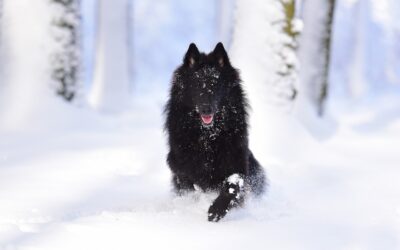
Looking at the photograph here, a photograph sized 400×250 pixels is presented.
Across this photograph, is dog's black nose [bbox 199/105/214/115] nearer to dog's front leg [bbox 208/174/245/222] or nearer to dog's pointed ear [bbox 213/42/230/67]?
dog's pointed ear [bbox 213/42/230/67]

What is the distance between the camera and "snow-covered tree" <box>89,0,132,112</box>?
1762cm

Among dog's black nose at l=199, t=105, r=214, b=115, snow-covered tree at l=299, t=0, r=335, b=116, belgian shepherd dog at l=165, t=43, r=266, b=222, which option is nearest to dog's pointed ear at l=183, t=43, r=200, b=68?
belgian shepherd dog at l=165, t=43, r=266, b=222

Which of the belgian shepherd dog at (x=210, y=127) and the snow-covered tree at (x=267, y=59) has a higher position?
the snow-covered tree at (x=267, y=59)

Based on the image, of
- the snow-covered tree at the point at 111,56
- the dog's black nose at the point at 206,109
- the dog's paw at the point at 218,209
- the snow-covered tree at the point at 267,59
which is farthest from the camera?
the snow-covered tree at the point at 111,56

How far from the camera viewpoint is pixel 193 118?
565 centimetres

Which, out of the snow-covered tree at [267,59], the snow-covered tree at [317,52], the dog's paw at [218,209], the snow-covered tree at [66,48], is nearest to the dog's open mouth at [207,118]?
the dog's paw at [218,209]

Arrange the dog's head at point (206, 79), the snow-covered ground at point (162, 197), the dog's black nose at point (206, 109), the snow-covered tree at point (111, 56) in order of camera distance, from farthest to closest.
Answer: the snow-covered tree at point (111, 56) < the dog's head at point (206, 79) < the dog's black nose at point (206, 109) < the snow-covered ground at point (162, 197)

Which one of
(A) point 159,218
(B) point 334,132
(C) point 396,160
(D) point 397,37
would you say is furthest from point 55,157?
(D) point 397,37

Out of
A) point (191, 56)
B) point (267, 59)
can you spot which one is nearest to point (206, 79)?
point (191, 56)

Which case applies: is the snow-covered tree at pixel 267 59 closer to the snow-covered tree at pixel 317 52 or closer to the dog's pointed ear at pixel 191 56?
the dog's pointed ear at pixel 191 56

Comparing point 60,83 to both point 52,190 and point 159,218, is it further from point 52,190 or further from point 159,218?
point 159,218

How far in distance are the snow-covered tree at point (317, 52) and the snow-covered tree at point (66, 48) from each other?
577cm

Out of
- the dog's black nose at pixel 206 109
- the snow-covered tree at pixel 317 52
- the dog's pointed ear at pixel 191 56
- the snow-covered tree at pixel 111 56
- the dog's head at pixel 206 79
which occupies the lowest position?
the dog's black nose at pixel 206 109

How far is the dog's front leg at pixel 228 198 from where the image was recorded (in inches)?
201
